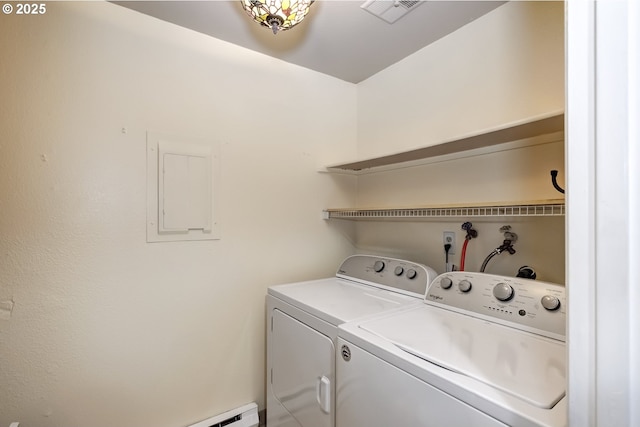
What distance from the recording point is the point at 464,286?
1298 millimetres

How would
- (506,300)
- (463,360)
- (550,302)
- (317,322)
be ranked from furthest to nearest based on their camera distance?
(317,322), (506,300), (550,302), (463,360)

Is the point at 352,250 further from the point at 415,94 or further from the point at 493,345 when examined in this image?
the point at 493,345

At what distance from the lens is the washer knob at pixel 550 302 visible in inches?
39.8

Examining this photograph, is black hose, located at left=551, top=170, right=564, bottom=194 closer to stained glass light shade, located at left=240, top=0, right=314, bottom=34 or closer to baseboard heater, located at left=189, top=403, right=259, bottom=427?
Result: stained glass light shade, located at left=240, top=0, right=314, bottom=34

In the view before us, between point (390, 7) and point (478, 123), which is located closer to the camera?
point (390, 7)

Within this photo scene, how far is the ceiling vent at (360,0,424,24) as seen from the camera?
1.44 m

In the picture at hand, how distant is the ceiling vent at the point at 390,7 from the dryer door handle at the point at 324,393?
5.82 feet

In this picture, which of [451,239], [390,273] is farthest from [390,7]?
[390,273]

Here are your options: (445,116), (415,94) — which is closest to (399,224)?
(445,116)

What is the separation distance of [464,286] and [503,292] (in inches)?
6.5

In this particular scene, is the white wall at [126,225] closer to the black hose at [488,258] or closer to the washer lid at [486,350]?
the washer lid at [486,350]

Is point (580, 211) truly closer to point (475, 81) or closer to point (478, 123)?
point (478, 123)

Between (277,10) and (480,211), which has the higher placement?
(277,10)

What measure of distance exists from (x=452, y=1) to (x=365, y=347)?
1.68 m
